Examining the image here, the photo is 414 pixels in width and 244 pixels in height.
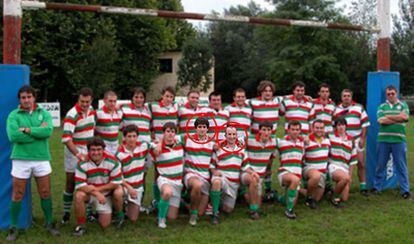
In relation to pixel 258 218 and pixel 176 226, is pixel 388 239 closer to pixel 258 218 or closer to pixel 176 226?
pixel 258 218

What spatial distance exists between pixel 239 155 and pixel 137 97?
59.4 inches

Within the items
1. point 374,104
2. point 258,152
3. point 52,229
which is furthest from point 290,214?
point 52,229

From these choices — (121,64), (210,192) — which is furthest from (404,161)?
(121,64)

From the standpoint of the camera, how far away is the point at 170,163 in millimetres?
6043

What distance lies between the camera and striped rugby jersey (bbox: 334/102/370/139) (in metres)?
7.44

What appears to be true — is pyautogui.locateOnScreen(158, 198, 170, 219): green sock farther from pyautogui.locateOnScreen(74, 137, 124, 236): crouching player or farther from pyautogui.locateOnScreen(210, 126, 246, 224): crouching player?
pyautogui.locateOnScreen(210, 126, 246, 224): crouching player

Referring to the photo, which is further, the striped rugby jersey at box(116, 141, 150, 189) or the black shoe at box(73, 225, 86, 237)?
the striped rugby jersey at box(116, 141, 150, 189)

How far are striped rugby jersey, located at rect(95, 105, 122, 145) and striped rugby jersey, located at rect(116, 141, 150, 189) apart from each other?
216mm

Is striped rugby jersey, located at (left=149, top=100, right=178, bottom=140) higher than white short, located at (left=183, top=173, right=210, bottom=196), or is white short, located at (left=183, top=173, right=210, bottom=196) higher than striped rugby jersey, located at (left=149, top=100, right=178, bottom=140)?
striped rugby jersey, located at (left=149, top=100, right=178, bottom=140)

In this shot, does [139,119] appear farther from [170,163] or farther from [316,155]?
[316,155]

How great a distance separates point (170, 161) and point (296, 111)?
84.0 inches

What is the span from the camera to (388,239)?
531 cm

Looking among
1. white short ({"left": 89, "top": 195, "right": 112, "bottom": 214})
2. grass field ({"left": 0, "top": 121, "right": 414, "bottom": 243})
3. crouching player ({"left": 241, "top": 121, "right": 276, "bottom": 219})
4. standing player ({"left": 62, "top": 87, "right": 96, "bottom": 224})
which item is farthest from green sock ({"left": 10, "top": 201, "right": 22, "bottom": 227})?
crouching player ({"left": 241, "top": 121, "right": 276, "bottom": 219})

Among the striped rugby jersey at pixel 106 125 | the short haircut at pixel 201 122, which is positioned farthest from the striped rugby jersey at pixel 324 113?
the striped rugby jersey at pixel 106 125
